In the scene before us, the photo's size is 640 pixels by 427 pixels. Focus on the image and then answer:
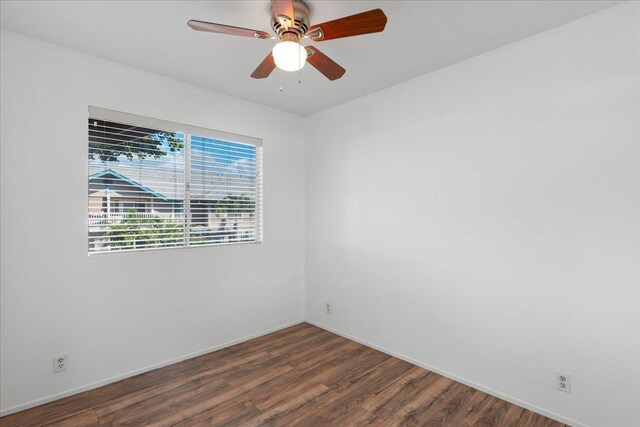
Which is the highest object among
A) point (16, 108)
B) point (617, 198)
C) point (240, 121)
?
point (240, 121)

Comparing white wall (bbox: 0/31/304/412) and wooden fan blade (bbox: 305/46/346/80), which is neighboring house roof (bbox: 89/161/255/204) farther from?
wooden fan blade (bbox: 305/46/346/80)

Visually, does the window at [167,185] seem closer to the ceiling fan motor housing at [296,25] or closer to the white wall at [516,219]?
the white wall at [516,219]

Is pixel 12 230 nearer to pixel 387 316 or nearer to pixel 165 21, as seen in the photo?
pixel 165 21

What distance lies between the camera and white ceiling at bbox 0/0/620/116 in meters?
1.91

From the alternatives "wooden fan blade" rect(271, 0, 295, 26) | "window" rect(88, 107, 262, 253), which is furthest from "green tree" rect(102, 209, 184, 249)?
"wooden fan blade" rect(271, 0, 295, 26)

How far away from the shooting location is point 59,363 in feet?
7.67

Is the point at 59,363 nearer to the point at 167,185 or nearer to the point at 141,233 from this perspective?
the point at 141,233

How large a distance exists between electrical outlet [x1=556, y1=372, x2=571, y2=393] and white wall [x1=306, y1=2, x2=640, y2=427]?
0.13ft

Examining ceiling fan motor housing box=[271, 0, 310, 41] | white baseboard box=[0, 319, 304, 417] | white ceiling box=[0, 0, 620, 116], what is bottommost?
white baseboard box=[0, 319, 304, 417]

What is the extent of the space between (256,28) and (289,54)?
63 cm

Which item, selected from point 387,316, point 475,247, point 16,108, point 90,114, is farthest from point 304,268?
point 16,108

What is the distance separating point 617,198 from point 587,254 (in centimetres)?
38

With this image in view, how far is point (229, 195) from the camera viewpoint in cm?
343

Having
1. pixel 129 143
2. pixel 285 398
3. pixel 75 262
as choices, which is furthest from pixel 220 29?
pixel 285 398
